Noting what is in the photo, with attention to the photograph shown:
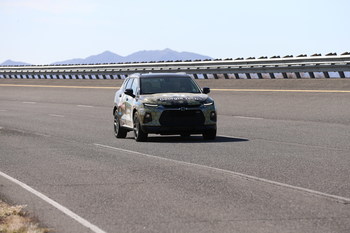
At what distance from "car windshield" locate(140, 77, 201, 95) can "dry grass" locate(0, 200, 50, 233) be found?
10120 millimetres

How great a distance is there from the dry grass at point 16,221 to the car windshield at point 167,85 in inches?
398

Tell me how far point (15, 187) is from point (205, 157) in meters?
4.63

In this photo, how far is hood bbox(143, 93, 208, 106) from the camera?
60.4 feet

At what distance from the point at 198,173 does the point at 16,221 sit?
4.70m

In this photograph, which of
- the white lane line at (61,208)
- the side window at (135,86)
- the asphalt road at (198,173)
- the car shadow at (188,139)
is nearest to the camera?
the white lane line at (61,208)

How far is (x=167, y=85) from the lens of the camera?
19.5 meters

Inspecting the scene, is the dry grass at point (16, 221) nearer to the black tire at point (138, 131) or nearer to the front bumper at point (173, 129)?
the front bumper at point (173, 129)

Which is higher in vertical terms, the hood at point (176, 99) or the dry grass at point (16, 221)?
the hood at point (176, 99)

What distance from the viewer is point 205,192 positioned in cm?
1046

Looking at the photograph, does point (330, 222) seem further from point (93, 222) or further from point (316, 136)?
point (316, 136)

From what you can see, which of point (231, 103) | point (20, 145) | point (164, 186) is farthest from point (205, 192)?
point (231, 103)

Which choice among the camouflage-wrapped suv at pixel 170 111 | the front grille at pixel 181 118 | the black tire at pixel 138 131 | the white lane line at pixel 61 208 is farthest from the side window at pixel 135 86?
the white lane line at pixel 61 208

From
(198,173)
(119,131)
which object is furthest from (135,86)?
(198,173)

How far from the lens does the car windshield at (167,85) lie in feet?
63.6
